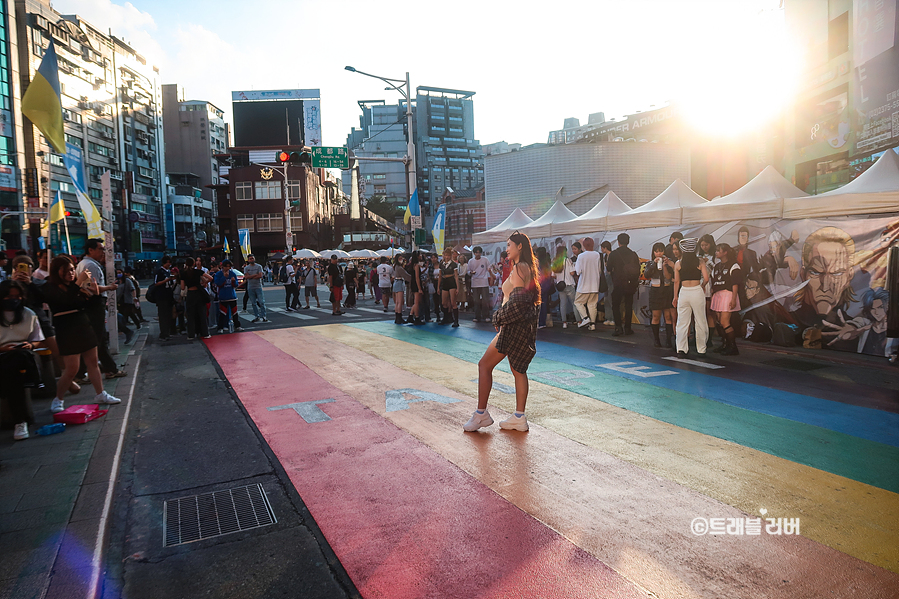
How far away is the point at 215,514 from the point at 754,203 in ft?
33.9

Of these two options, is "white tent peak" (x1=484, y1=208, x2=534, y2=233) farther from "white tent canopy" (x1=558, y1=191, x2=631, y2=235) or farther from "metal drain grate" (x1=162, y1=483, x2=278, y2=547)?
"metal drain grate" (x1=162, y1=483, x2=278, y2=547)

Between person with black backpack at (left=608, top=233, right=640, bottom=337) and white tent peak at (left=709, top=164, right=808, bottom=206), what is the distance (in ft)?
6.19

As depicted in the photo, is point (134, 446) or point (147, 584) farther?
point (134, 446)

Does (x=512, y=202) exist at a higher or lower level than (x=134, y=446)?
higher

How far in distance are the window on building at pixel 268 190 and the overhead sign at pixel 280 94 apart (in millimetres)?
21828

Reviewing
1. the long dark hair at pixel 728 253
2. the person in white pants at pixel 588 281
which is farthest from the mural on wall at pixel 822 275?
the person in white pants at pixel 588 281

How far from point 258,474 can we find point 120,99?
8938 cm

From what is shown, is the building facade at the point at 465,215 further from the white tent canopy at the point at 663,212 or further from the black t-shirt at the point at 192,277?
the black t-shirt at the point at 192,277

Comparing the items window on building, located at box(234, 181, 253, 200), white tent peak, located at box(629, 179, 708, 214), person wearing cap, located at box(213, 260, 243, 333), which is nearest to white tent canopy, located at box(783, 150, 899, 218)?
white tent peak, located at box(629, 179, 708, 214)

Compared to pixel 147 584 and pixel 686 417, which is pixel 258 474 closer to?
pixel 147 584

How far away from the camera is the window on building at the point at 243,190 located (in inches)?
2776

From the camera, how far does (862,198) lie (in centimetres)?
922

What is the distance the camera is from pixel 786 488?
422cm

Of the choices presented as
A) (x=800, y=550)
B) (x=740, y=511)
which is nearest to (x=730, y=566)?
(x=800, y=550)
